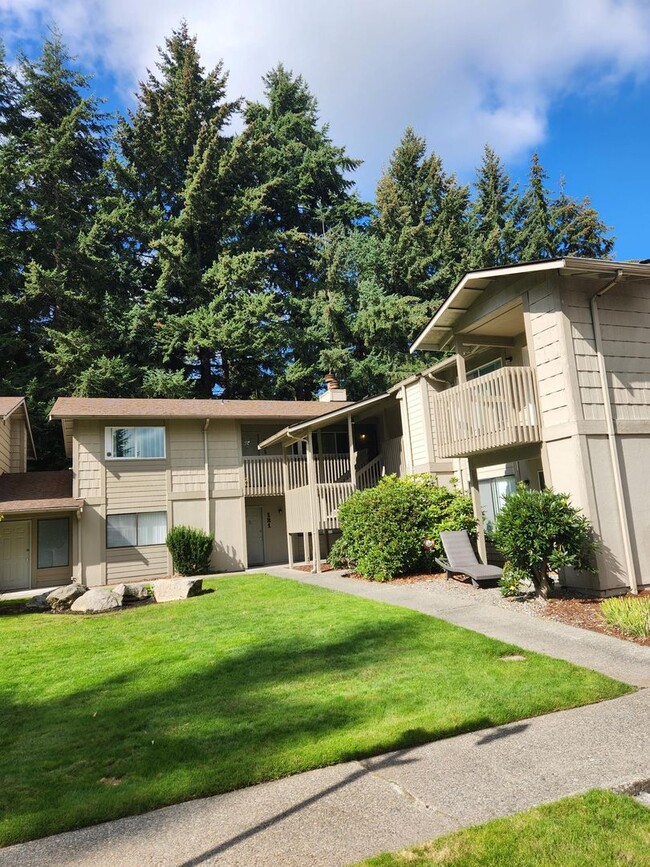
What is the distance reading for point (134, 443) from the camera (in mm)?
19297

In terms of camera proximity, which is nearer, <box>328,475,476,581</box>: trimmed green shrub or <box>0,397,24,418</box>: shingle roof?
<box>328,475,476,581</box>: trimmed green shrub

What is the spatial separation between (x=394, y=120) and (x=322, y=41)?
2580 cm

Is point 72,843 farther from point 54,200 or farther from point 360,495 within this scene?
point 54,200

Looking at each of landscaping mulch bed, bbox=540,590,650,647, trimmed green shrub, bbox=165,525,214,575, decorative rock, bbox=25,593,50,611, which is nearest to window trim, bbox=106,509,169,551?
trimmed green shrub, bbox=165,525,214,575

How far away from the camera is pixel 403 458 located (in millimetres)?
17172

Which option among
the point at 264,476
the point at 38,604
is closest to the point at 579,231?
the point at 264,476

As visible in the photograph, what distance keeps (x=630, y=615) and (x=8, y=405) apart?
20783 millimetres

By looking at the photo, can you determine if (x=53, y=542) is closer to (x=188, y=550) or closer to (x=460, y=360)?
(x=188, y=550)

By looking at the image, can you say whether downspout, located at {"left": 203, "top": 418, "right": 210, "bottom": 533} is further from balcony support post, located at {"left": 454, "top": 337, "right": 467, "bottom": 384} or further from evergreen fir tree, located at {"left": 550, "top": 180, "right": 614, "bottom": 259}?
evergreen fir tree, located at {"left": 550, "top": 180, "right": 614, "bottom": 259}

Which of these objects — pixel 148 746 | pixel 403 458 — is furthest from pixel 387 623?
pixel 403 458

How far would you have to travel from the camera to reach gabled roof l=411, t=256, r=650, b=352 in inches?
363

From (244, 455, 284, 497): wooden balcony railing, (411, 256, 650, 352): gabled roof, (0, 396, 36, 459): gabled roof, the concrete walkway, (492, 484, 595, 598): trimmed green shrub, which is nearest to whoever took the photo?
the concrete walkway

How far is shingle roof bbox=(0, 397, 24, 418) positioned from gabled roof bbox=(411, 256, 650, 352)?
48.4 ft

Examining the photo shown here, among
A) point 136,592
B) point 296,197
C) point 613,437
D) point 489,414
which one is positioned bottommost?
point 136,592
